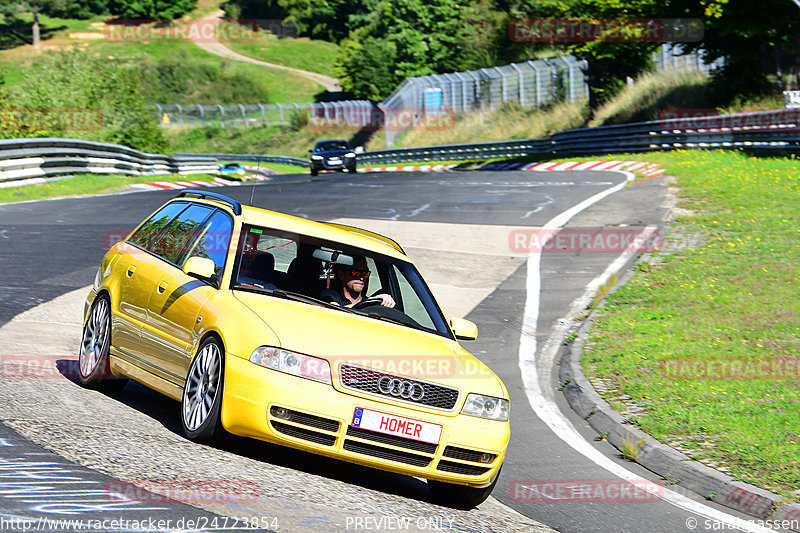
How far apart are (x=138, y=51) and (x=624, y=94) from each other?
275 feet

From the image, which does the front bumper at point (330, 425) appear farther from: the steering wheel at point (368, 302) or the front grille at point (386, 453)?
the steering wheel at point (368, 302)

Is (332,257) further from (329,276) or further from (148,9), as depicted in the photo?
(148,9)

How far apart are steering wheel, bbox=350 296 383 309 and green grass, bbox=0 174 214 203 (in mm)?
18481

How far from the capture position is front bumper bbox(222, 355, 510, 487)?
6.16 meters

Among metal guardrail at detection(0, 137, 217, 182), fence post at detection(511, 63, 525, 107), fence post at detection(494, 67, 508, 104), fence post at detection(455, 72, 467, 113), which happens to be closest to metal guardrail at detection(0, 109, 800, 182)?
metal guardrail at detection(0, 137, 217, 182)

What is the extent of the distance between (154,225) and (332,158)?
126 feet

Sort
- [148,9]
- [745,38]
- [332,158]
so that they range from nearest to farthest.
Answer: [745,38], [332,158], [148,9]

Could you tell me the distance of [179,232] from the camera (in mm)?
8227

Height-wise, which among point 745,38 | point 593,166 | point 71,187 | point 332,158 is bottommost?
point 332,158

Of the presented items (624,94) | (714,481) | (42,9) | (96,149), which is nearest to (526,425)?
(714,481)

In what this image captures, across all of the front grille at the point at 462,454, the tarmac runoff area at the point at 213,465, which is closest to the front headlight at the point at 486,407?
the front grille at the point at 462,454

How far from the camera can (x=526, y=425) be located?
355 inches

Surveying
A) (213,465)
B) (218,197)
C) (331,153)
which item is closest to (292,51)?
(331,153)

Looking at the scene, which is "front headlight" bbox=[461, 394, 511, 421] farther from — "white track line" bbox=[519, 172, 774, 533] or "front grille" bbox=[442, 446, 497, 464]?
"white track line" bbox=[519, 172, 774, 533]
